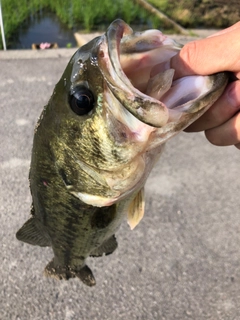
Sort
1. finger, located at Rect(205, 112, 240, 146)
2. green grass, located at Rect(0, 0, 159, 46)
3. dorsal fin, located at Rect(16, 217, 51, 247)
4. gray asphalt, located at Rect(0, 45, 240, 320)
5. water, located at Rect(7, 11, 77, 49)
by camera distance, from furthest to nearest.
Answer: green grass, located at Rect(0, 0, 159, 46) → water, located at Rect(7, 11, 77, 49) → gray asphalt, located at Rect(0, 45, 240, 320) → dorsal fin, located at Rect(16, 217, 51, 247) → finger, located at Rect(205, 112, 240, 146)

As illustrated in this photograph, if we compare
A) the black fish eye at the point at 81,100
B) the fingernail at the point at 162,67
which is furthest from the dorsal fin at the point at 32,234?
the fingernail at the point at 162,67

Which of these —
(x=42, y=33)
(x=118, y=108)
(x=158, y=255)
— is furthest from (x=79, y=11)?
(x=118, y=108)

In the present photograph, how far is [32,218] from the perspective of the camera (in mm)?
1493

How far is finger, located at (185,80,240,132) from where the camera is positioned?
3.71ft

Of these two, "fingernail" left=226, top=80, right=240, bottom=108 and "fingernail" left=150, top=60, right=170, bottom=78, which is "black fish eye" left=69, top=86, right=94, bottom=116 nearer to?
"fingernail" left=150, top=60, right=170, bottom=78

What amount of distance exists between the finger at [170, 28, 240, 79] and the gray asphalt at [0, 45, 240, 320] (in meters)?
1.59

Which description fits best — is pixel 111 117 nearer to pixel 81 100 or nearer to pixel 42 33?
pixel 81 100

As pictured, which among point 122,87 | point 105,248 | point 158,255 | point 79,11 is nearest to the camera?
point 122,87

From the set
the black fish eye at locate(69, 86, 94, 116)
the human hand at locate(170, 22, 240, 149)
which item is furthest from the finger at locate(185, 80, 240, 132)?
the black fish eye at locate(69, 86, 94, 116)

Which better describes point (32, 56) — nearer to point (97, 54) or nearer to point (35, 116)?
point (35, 116)

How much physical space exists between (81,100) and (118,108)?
3.9 inches

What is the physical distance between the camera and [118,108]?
98 cm

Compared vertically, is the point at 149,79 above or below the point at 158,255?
above

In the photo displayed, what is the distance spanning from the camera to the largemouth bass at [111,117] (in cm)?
94
